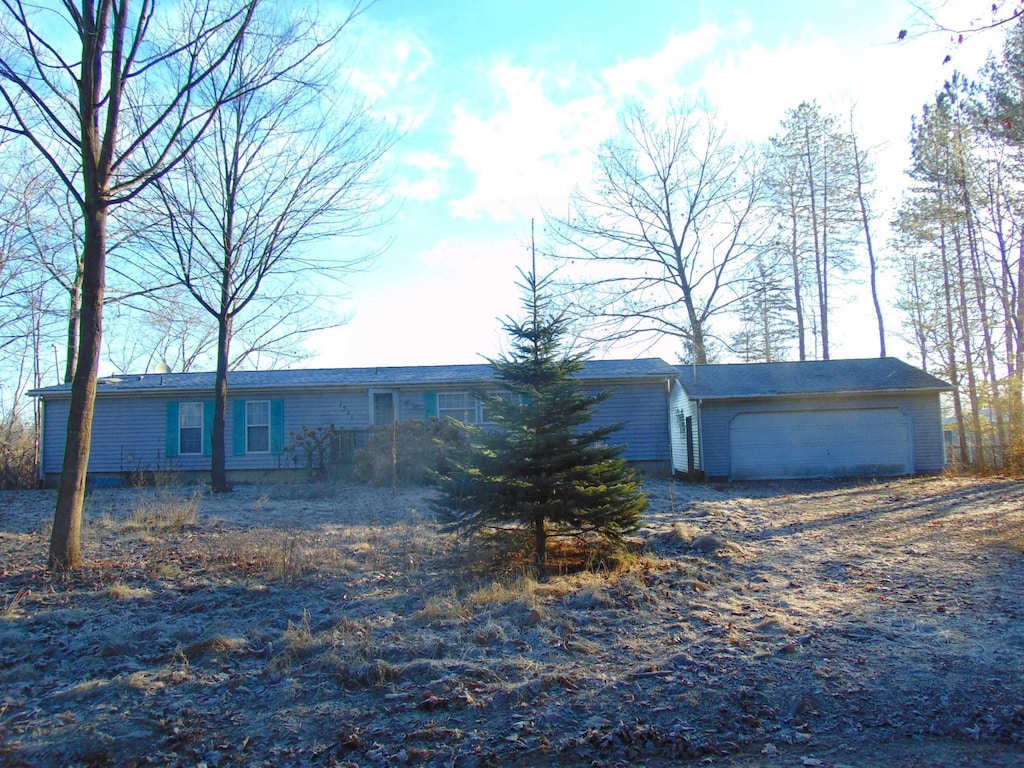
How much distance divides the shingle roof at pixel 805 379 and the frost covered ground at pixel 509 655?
9251mm

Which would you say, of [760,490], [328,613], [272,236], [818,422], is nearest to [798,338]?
[818,422]

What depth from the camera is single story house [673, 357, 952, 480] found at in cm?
1723

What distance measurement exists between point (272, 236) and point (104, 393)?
786 centimetres

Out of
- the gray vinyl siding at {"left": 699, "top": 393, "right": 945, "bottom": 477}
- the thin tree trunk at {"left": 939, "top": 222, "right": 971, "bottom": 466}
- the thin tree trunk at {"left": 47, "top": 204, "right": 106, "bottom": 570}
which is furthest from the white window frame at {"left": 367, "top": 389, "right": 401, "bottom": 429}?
the thin tree trunk at {"left": 939, "top": 222, "right": 971, "bottom": 466}

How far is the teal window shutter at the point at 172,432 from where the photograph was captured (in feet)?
61.0

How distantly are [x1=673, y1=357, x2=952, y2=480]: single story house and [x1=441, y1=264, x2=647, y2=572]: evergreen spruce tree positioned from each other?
10.7 metres

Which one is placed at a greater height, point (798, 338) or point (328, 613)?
point (798, 338)

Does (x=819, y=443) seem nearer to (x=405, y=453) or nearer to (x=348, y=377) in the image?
(x=405, y=453)

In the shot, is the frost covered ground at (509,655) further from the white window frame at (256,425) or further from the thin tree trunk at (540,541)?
the white window frame at (256,425)

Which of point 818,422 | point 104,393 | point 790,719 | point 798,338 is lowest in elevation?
point 790,719

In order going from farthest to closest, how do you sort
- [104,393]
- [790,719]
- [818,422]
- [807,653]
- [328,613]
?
1. [104,393]
2. [818,422]
3. [328,613]
4. [807,653]
5. [790,719]

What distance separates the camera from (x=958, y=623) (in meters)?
5.14

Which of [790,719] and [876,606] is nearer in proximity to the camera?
[790,719]

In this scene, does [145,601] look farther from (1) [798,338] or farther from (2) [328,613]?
(1) [798,338]
